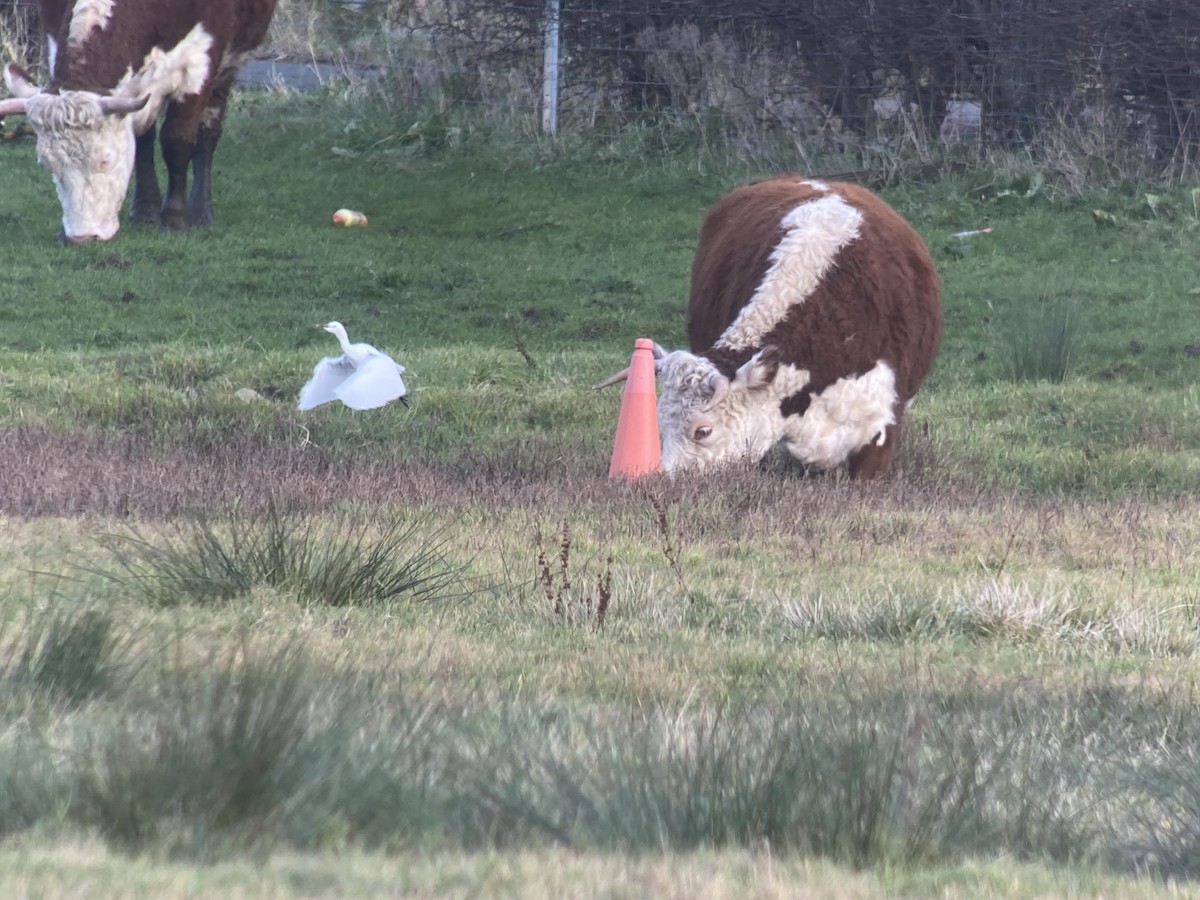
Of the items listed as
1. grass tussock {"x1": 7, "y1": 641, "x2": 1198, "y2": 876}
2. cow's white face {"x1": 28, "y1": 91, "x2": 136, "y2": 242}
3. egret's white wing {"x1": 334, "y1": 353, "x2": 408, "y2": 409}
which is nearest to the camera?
grass tussock {"x1": 7, "y1": 641, "x2": 1198, "y2": 876}

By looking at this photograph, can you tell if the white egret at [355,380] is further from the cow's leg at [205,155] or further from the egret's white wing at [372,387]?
the cow's leg at [205,155]

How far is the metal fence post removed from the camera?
1834 centimetres

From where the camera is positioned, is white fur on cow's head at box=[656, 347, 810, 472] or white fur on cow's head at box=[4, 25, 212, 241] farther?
white fur on cow's head at box=[4, 25, 212, 241]

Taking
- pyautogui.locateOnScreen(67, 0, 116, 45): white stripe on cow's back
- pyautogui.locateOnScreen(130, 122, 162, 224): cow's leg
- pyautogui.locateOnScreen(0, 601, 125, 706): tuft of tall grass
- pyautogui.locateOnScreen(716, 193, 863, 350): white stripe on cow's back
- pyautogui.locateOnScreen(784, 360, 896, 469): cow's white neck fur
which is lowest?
pyautogui.locateOnScreen(130, 122, 162, 224): cow's leg

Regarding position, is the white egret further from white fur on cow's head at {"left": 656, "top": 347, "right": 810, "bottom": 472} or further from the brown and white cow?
the brown and white cow

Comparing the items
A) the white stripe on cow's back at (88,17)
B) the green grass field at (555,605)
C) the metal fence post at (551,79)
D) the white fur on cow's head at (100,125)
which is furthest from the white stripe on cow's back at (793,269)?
the metal fence post at (551,79)

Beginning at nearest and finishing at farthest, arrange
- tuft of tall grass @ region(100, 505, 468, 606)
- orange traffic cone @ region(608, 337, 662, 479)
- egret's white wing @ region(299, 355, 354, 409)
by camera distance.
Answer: tuft of tall grass @ region(100, 505, 468, 606) < orange traffic cone @ region(608, 337, 662, 479) < egret's white wing @ region(299, 355, 354, 409)

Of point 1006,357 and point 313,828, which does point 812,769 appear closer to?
point 313,828

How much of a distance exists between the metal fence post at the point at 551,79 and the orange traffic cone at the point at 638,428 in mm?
10365

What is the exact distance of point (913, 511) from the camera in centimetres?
761

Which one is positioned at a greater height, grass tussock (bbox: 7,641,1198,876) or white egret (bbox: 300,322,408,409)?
grass tussock (bbox: 7,641,1198,876)

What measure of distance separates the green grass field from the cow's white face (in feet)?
1.12

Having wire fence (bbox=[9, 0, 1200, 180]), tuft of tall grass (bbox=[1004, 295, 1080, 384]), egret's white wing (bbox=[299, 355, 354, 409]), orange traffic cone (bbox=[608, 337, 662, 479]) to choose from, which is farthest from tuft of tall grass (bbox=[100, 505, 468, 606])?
wire fence (bbox=[9, 0, 1200, 180])

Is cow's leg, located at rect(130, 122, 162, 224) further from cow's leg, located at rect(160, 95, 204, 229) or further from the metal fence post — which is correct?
the metal fence post
